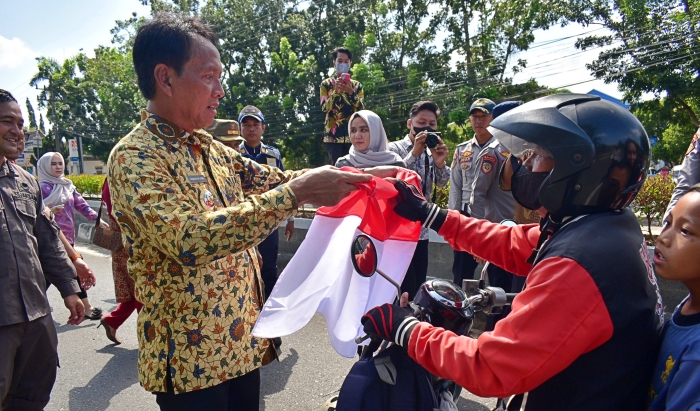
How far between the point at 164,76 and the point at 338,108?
450 cm

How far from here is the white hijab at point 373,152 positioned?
3998 mm

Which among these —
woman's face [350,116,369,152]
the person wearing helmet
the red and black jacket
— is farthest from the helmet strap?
woman's face [350,116,369,152]

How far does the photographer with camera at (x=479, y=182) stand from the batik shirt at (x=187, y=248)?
9.59 feet

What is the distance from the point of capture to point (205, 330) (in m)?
1.73

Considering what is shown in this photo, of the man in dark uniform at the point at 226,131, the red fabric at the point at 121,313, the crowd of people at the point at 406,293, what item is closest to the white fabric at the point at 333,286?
the crowd of people at the point at 406,293

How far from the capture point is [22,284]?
246 cm

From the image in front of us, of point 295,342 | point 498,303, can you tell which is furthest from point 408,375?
point 295,342

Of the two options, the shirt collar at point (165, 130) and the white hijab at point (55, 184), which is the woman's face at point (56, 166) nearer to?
the white hijab at point (55, 184)

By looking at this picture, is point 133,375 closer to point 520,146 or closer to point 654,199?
point 520,146

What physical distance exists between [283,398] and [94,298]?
162 inches

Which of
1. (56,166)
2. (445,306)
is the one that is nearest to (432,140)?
(445,306)

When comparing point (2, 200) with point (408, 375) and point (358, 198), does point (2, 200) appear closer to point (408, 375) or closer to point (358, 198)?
point (358, 198)

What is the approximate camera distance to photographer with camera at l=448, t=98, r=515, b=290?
439 cm

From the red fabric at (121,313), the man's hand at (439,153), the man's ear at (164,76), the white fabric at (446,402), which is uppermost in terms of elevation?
the man's ear at (164,76)
